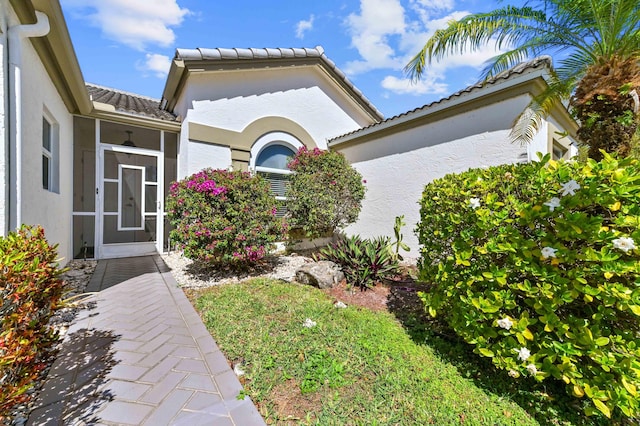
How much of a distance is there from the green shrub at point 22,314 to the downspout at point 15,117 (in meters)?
1.98

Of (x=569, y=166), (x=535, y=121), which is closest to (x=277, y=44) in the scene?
(x=535, y=121)

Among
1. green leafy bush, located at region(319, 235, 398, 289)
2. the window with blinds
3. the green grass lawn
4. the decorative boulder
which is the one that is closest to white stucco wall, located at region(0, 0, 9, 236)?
the green grass lawn

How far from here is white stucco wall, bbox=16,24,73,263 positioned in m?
3.93

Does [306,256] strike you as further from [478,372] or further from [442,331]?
[478,372]

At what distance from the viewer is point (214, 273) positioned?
6.80 metres

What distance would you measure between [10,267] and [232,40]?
1033cm

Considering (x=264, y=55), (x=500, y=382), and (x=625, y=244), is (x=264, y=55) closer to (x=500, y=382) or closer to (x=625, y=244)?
(x=625, y=244)

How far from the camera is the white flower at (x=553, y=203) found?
100 inches

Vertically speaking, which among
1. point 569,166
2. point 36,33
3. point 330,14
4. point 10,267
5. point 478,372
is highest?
point 330,14

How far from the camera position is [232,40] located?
31.6ft

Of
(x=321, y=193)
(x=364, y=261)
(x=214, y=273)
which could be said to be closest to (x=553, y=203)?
(x=364, y=261)

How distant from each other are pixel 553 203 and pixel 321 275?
426cm

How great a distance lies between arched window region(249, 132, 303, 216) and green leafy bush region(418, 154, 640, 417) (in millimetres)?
6903

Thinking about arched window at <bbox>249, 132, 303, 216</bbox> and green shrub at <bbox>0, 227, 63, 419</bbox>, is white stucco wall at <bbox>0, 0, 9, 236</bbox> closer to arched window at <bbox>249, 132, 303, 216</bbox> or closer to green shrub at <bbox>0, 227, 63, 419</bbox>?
green shrub at <bbox>0, 227, 63, 419</bbox>
